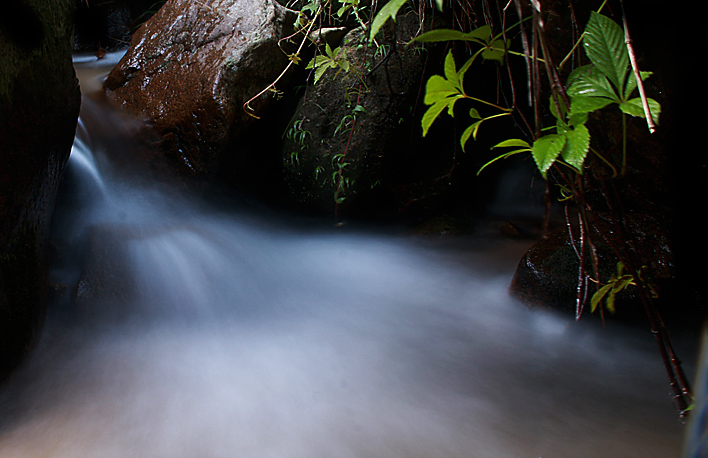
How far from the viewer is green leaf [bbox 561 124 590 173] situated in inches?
36.8

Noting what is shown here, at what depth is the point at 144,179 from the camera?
10.7 ft

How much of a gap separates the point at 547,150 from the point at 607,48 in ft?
0.95

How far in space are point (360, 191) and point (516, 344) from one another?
6.35 feet

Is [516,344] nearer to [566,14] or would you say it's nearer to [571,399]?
[571,399]

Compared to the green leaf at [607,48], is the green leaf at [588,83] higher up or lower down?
lower down

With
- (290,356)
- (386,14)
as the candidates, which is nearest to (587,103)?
(386,14)

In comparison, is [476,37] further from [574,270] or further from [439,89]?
[574,270]

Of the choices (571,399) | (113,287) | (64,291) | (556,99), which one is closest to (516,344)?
(571,399)

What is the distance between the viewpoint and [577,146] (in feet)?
3.13

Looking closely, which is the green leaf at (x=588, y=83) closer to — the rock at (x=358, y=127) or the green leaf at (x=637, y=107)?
the green leaf at (x=637, y=107)

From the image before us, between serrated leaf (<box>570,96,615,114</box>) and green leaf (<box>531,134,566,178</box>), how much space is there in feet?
0.23

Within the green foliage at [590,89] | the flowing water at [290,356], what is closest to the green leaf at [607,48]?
the green foliage at [590,89]

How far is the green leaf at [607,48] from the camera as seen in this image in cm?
95

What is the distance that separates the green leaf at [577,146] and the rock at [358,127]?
2400 millimetres
